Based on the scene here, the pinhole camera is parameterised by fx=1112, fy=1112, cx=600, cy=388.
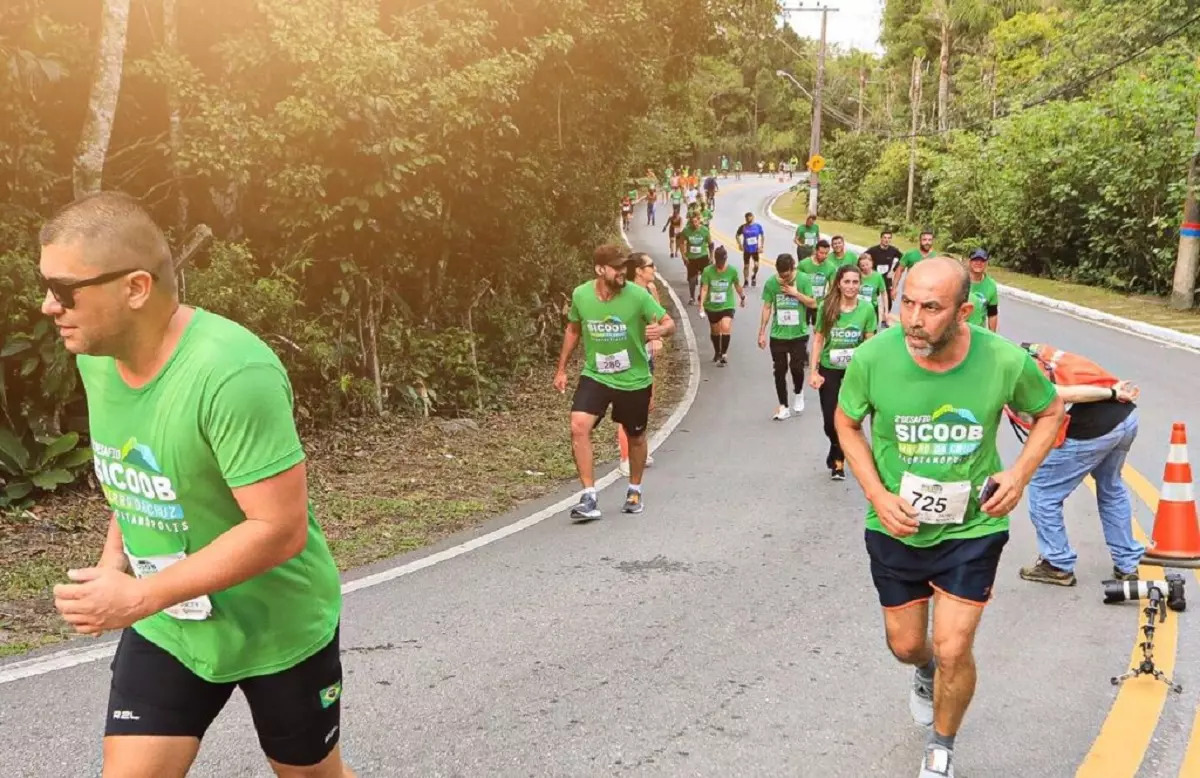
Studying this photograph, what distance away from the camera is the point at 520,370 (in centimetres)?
1627

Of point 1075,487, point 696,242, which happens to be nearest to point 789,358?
point 1075,487

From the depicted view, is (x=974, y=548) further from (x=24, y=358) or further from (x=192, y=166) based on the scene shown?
(x=192, y=166)

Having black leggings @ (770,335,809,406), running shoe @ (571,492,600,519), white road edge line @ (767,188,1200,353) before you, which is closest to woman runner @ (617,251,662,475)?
running shoe @ (571,492,600,519)

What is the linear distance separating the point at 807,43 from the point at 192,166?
106m

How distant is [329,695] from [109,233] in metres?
1.24

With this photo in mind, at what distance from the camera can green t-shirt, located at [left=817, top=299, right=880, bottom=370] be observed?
387 inches

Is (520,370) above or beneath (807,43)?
beneath

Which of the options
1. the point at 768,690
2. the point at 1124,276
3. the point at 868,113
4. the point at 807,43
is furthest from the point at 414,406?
the point at 807,43

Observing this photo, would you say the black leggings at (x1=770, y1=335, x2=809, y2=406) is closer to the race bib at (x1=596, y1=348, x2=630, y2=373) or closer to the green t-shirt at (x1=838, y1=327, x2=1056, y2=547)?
the race bib at (x1=596, y1=348, x2=630, y2=373)

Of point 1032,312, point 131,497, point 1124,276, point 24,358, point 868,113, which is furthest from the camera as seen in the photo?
point 868,113

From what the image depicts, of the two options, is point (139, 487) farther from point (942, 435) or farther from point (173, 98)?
point (173, 98)

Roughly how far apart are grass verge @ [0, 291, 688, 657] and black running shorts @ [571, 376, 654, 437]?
1159 millimetres

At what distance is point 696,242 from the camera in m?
24.7

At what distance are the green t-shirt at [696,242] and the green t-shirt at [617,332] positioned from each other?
16.5m
